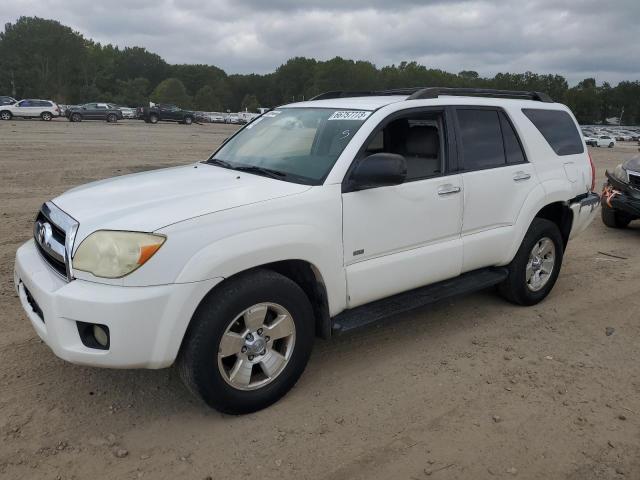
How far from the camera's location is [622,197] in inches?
311

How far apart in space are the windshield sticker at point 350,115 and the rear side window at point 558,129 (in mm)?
1854

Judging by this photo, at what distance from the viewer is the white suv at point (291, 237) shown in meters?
2.83

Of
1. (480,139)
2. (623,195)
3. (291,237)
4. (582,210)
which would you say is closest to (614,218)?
(623,195)

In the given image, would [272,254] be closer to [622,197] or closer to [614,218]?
[622,197]

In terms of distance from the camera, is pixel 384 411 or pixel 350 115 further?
pixel 350 115

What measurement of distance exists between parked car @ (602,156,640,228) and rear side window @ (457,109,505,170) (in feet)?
13.9

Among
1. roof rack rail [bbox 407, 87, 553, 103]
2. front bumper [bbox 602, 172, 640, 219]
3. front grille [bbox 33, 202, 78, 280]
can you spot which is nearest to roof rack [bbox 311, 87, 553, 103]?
roof rack rail [bbox 407, 87, 553, 103]

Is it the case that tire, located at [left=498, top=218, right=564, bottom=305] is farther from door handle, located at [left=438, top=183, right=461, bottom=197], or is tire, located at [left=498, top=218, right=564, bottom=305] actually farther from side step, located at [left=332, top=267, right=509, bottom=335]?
door handle, located at [left=438, top=183, right=461, bottom=197]

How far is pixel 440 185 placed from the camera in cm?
400

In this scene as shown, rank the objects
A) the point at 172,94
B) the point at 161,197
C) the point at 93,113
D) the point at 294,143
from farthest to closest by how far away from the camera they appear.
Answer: the point at 172,94
the point at 93,113
the point at 294,143
the point at 161,197

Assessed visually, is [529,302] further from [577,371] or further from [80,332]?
[80,332]

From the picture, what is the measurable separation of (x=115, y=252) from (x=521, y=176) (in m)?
3.36

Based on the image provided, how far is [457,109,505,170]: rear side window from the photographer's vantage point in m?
4.31

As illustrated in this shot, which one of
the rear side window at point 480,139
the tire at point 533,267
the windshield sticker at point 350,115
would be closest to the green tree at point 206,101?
the tire at point 533,267
